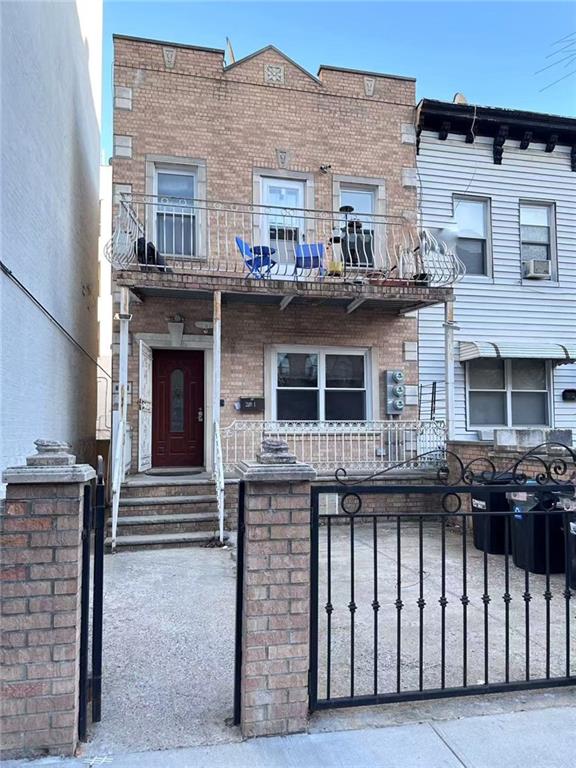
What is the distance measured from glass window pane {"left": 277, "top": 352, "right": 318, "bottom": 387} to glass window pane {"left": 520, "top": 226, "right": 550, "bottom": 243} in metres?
5.09

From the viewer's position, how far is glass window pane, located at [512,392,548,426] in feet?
33.6

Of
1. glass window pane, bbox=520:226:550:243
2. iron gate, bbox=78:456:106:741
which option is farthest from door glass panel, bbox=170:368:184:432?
glass window pane, bbox=520:226:550:243

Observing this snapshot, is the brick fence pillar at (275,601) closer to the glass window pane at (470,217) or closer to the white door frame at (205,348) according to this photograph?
the white door frame at (205,348)

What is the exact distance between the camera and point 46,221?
20.9 feet

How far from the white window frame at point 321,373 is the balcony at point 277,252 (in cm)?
122

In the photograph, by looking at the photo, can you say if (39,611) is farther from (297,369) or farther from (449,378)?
(449,378)

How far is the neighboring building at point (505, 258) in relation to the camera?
9922 mm

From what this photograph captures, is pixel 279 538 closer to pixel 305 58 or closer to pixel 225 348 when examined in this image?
pixel 225 348

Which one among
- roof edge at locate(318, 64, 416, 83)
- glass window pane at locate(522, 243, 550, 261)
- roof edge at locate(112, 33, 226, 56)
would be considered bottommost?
glass window pane at locate(522, 243, 550, 261)

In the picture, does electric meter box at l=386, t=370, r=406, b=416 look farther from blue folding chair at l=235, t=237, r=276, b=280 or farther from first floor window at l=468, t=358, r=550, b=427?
blue folding chair at l=235, t=237, r=276, b=280

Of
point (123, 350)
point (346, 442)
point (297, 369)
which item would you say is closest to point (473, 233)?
point (297, 369)

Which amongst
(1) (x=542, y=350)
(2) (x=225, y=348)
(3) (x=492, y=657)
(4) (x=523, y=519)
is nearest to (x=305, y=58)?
(2) (x=225, y=348)

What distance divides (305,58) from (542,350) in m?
7.01

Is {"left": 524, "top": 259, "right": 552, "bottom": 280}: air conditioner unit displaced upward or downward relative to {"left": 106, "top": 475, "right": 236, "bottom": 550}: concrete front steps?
upward
